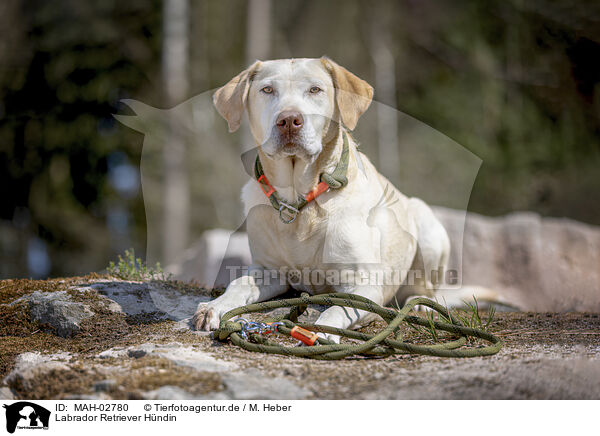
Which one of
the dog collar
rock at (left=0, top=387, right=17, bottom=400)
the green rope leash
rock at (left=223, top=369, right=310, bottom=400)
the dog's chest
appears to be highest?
the dog collar

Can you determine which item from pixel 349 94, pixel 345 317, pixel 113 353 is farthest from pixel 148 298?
pixel 349 94

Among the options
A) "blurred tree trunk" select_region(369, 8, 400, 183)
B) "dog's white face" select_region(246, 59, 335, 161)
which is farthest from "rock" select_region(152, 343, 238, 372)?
"blurred tree trunk" select_region(369, 8, 400, 183)

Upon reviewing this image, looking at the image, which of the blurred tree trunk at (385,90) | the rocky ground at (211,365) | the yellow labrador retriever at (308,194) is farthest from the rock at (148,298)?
the blurred tree trunk at (385,90)

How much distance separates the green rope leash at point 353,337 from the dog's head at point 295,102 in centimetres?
89

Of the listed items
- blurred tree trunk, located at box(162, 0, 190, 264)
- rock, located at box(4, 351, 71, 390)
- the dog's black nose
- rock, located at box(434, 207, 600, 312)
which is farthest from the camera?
blurred tree trunk, located at box(162, 0, 190, 264)

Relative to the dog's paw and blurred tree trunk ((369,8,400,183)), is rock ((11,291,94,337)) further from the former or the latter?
blurred tree trunk ((369,8,400,183))

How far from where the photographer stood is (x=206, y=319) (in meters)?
2.93

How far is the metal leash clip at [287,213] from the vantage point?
10.9 feet

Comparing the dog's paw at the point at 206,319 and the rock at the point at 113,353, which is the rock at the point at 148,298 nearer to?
the dog's paw at the point at 206,319

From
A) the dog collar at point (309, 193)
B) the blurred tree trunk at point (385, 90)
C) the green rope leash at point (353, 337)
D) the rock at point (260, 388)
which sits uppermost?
the blurred tree trunk at point (385, 90)

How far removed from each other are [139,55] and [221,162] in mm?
3219

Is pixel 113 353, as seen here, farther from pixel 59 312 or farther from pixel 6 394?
pixel 59 312

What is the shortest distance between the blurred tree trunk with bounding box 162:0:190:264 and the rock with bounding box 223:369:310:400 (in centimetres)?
944

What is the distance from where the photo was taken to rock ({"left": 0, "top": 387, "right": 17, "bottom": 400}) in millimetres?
2113
